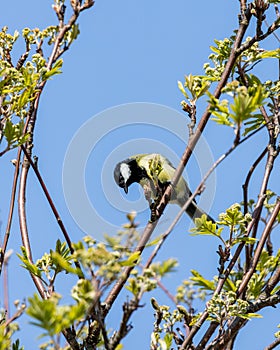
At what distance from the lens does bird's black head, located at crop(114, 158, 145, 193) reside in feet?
14.7

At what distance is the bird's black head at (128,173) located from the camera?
4.48 metres

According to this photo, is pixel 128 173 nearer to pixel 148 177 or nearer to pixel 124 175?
pixel 148 177

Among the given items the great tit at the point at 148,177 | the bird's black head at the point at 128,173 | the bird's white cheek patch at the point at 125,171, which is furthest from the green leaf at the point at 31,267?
the bird's white cheek patch at the point at 125,171

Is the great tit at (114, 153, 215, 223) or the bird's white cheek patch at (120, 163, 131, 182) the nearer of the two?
the great tit at (114, 153, 215, 223)

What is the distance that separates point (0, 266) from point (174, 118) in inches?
37.1

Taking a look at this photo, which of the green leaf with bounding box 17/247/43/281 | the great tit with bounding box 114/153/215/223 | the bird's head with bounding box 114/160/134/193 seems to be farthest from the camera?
the bird's head with bounding box 114/160/134/193

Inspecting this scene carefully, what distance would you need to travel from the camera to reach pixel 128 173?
16.0 ft

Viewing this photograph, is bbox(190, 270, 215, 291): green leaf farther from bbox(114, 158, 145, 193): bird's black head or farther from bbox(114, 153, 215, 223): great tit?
bbox(114, 158, 145, 193): bird's black head

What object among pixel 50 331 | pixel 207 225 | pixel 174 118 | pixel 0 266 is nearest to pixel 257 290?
pixel 207 225

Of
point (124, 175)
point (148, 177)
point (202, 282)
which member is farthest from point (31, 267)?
point (148, 177)

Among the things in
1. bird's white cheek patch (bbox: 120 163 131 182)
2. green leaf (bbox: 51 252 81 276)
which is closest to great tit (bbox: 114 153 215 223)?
bird's white cheek patch (bbox: 120 163 131 182)

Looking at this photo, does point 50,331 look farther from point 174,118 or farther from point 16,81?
point 174,118

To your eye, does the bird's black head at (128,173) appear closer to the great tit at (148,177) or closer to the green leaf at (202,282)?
the great tit at (148,177)

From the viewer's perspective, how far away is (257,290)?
279 centimetres
